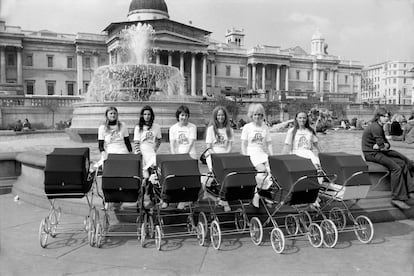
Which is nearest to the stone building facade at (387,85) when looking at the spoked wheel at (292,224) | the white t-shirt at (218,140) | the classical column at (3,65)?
the classical column at (3,65)

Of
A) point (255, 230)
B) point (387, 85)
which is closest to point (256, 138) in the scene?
point (255, 230)

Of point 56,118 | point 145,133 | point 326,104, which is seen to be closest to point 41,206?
point 145,133

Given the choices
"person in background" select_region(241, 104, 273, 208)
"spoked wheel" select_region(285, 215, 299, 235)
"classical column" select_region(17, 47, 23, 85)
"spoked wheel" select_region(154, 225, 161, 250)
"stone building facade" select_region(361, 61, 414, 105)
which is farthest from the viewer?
"stone building facade" select_region(361, 61, 414, 105)

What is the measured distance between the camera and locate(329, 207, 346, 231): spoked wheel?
595 cm

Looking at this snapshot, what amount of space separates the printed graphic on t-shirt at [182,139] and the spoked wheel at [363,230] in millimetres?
2553

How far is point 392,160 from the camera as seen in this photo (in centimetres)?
664

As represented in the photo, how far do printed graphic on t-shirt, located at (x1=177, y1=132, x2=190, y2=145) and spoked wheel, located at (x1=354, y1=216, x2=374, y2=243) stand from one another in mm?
2553

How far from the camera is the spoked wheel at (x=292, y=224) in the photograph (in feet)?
18.7

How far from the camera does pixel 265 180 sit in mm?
5711

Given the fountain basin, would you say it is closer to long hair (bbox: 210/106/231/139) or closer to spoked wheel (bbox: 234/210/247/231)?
long hair (bbox: 210/106/231/139)

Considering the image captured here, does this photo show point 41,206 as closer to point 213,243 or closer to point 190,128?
point 190,128

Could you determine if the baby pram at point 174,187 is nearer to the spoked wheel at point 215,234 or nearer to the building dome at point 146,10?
the spoked wheel at point 215,234

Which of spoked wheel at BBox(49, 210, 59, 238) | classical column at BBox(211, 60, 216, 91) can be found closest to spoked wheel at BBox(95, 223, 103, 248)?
spoked wheel at BBox(49, 210, 59, 238)

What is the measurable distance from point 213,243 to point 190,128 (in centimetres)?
188
